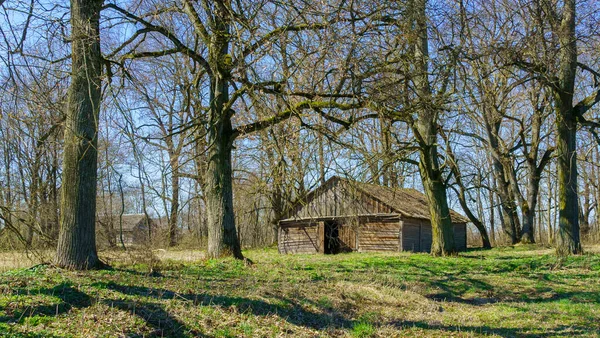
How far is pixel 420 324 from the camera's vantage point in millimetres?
8273

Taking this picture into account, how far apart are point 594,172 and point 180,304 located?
44695 millimetres

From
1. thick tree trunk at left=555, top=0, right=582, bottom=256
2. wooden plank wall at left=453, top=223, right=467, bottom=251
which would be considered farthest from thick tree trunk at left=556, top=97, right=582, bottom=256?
wooden plank wall at left=453, top=223, right=467, bottom=251

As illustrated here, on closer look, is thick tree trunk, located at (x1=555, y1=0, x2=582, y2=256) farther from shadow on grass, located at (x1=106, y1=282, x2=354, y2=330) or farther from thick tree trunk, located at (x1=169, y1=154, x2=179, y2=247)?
thick tree trunk, located at (x1=169, y1=154, x2=179, y2=247)

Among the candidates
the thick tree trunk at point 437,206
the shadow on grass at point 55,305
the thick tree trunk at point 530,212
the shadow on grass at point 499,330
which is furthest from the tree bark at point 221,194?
the thick tree trunk at point 530,212

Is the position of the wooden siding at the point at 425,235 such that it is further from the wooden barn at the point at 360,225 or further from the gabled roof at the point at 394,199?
the gabled roof at the point at 394,199

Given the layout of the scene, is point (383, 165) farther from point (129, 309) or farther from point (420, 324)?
point (129, 309)

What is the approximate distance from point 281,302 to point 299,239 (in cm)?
2149

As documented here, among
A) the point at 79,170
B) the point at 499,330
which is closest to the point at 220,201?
the point at 79,170

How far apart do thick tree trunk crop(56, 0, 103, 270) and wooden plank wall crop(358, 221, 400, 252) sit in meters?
19.8

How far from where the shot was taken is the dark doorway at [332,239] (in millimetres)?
28984

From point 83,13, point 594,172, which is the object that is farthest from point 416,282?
point 594,172

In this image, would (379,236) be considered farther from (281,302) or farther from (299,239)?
(281,302)

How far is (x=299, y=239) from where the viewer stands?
97.9 ft

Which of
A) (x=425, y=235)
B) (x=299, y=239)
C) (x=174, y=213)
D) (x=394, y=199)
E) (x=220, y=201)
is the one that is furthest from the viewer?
(x=299, y=239)
